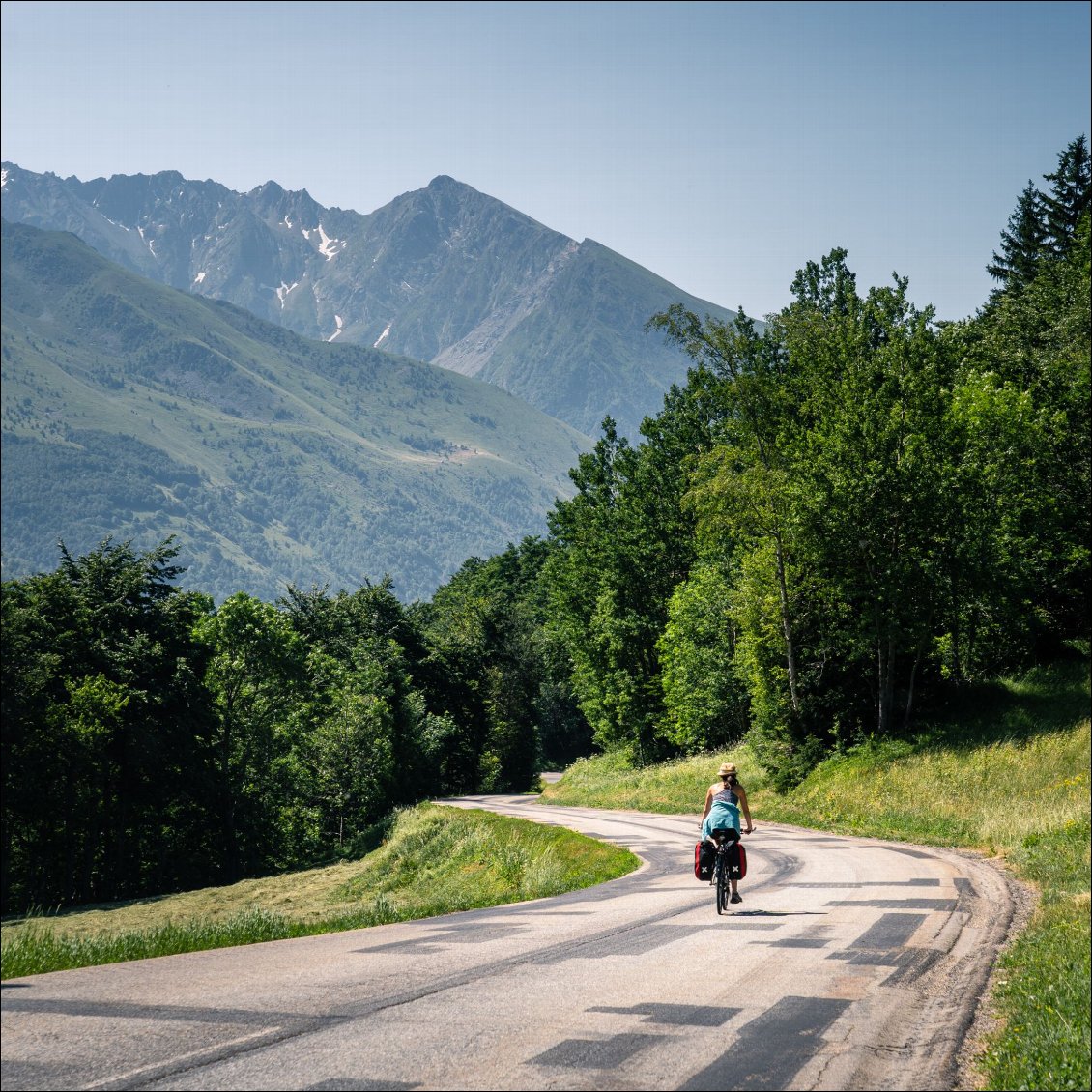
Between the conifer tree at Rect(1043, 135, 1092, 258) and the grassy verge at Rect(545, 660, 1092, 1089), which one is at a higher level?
the conifer tree at Rect(1043, 135, 1092, 258)

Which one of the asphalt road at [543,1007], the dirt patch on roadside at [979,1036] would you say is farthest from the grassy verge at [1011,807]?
the asphalt road at [543,1007]

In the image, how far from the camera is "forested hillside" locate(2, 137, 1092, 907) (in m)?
37.5

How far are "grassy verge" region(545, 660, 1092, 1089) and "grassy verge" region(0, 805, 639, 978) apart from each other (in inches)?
318

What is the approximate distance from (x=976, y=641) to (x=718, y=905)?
1205 inches

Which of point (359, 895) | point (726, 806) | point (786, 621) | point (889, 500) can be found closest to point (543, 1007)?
point (726, 806)

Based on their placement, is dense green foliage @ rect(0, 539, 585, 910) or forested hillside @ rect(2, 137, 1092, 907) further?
dense green foliage @ rect(0, 539, 585, 910)

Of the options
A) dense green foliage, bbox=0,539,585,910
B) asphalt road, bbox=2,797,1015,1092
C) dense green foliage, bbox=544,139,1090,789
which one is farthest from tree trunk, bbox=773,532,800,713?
dense green foliage, bbox=0,539,585,910

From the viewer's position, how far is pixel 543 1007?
27.5 feet

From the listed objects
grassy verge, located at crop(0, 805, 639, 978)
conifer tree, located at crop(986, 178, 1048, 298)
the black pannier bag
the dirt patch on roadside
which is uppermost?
conifer tree, located at crop(986, 178, 1048, 298)

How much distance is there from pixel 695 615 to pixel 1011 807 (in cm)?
2951

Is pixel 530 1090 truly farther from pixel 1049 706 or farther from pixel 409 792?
pixel 409 792

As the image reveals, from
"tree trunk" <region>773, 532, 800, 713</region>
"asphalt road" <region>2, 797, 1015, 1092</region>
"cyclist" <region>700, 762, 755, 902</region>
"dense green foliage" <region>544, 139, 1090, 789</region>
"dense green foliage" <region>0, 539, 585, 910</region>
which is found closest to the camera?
"asphalt road" <region>2, 797, 1015, 1092</region>

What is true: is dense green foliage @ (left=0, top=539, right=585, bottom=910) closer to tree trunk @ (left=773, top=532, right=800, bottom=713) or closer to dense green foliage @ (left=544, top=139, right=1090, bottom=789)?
dense green foliage @ (left=544, top=139, right=1090, bottom=789)

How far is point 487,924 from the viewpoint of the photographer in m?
13.9
